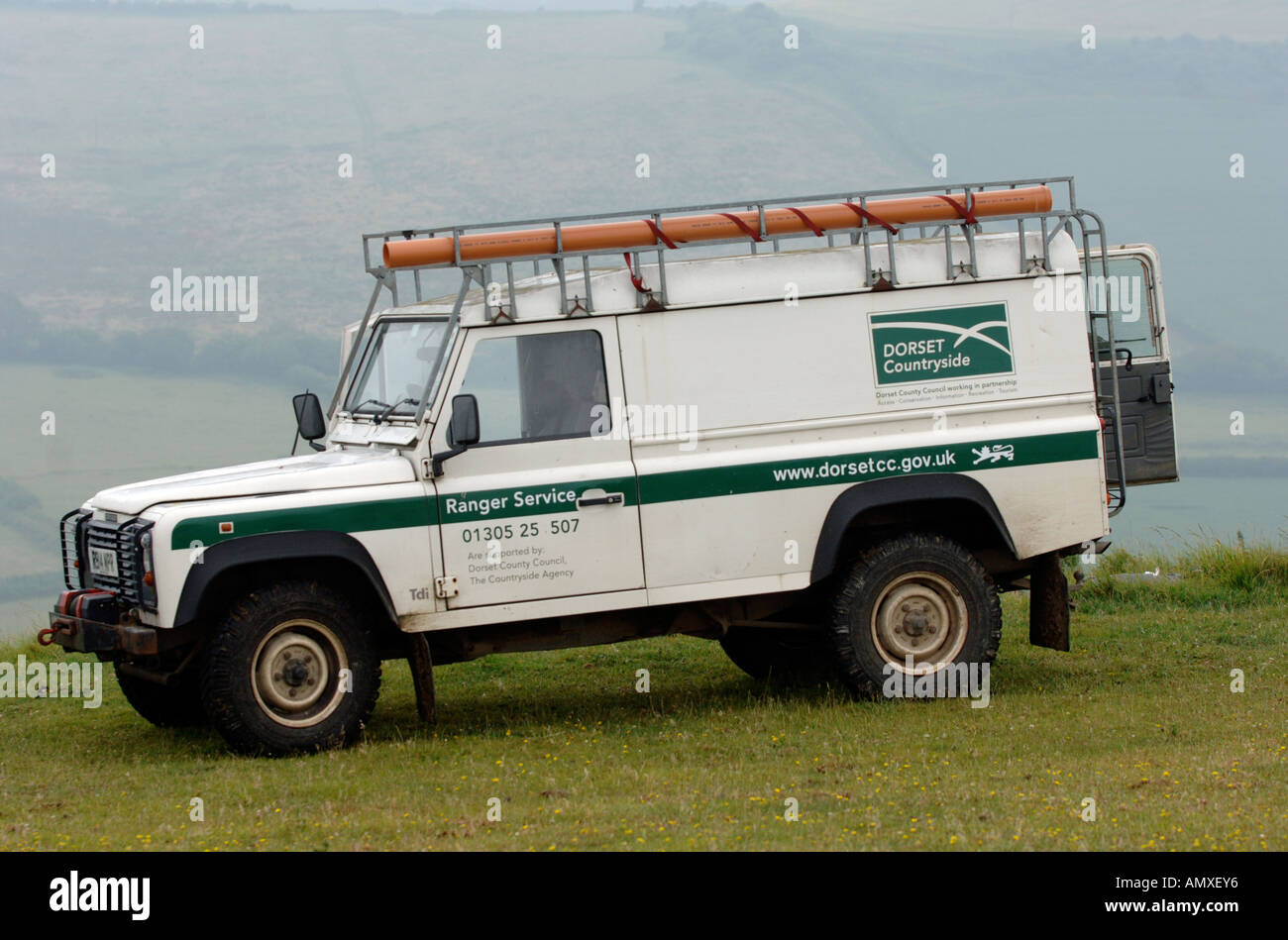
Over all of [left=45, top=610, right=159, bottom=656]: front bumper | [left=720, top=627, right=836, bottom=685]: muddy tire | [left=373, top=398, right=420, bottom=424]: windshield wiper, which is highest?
[left=373, top=398, right=420, bottom=424]: windshield wiper

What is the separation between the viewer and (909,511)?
10297 millimetres

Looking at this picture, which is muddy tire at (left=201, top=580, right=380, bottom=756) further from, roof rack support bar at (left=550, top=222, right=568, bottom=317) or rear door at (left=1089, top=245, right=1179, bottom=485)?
rear door at (left=1089, top=245, right=1179, bottom=485)

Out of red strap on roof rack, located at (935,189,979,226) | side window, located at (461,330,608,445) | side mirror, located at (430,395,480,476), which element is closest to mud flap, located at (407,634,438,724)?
side mirror, located at (430,395,480,476)

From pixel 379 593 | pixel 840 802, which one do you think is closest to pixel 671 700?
pixel 379 593

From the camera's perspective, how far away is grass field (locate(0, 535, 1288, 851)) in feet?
23.2

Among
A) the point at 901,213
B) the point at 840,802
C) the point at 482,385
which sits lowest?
the point at 840,802

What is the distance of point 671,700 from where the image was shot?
1104cm

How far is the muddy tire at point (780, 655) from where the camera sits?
1108 cm

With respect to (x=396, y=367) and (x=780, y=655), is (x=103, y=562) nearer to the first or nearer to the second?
(x=396, y=367)

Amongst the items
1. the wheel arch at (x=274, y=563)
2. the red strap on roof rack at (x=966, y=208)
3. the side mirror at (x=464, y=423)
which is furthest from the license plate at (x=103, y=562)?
the red strap on roof rack at (x=966, y=208)

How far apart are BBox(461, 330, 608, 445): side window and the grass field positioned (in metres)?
1.95

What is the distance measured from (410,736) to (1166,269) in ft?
392

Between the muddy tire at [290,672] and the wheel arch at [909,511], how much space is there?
2.97 meters

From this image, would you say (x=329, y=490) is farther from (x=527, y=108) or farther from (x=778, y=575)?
(x=527, y=108)
